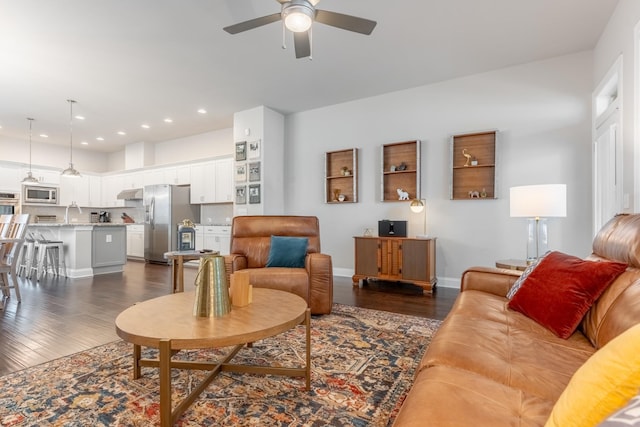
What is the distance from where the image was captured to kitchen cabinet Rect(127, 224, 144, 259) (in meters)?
7.33

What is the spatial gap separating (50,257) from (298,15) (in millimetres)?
5669

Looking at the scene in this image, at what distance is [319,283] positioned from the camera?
298 cm

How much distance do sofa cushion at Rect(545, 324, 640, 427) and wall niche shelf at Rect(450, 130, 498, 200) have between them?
3889mm

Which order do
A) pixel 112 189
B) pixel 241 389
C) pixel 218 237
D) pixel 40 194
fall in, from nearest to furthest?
pixel 241 389
pixel 218 237
pixel 40 194
pixel 112 189

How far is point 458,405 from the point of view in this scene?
862 millimetres

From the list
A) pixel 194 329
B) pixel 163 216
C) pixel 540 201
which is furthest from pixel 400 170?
pixel 163 216

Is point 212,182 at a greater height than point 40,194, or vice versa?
point 212,182

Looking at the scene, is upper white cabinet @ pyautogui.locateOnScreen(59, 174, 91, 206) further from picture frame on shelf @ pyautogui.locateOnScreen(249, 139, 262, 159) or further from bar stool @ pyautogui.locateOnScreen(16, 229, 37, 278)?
picture frame on shelf @ pyautogui.locateOnScreen(249, 139, 262, 159)

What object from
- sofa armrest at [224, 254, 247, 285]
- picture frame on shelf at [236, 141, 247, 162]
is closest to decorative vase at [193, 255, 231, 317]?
sofa armrest at [224, 254, 247, 285]

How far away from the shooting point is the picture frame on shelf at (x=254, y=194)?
5.48 m

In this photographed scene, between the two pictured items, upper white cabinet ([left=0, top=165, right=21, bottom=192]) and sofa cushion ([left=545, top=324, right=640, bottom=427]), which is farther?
upper white cabinet ([left=0, top=165, right=21, bottom=192])

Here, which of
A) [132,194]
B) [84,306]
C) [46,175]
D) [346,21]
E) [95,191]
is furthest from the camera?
[95,191]

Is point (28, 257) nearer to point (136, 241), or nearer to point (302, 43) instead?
point (136, 241)

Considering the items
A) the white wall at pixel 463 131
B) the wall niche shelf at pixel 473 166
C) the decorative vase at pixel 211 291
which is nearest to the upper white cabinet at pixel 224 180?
the white wall at pixel 463 131
